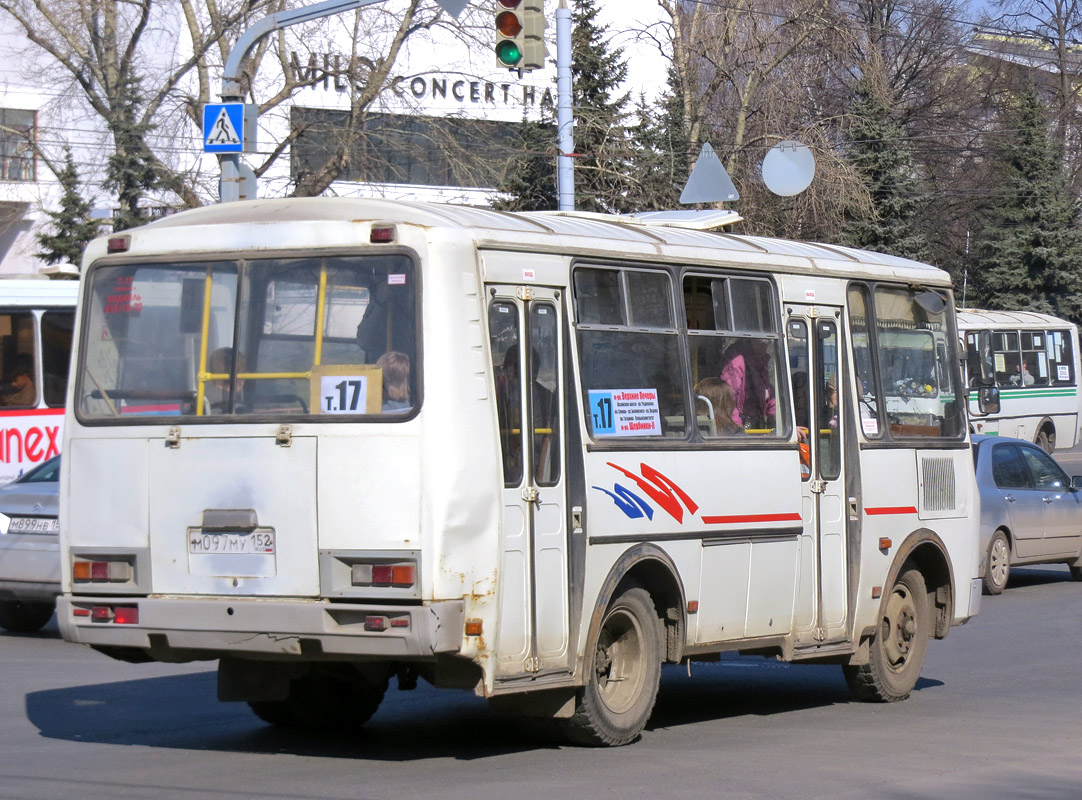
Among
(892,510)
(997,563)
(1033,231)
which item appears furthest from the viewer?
(1033,231)

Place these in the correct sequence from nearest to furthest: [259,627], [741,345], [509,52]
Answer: [259,627] < [741,345] < [509,52]

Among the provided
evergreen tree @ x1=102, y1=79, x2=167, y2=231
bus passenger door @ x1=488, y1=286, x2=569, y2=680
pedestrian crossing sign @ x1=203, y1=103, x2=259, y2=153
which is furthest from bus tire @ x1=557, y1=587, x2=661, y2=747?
evergreen tree @ x1=102, y1=79, x2=167, y2=231

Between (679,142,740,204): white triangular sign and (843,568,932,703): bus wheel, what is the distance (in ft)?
18.3

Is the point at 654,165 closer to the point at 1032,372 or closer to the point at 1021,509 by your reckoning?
the point at 1032,372

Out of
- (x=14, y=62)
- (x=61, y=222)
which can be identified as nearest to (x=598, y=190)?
(x=61, y=222)

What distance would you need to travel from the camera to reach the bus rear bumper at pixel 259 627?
7148 mm

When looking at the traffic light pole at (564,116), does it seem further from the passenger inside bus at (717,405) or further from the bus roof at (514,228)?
the passenger inside bus at (717,405)

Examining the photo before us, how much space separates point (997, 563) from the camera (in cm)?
1702

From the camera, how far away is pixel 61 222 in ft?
108

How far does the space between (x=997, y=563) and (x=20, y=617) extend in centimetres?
981

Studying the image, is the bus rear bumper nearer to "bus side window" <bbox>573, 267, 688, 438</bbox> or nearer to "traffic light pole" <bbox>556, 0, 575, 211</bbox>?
"bus side window" <bbox>573, 267, 688, 438</bbox>

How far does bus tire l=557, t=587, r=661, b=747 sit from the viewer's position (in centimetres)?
830

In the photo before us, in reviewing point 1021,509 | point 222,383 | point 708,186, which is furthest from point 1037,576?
point 222,383

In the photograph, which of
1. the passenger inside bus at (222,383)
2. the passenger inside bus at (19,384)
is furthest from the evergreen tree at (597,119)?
the passenger inside bus at (222,383)
